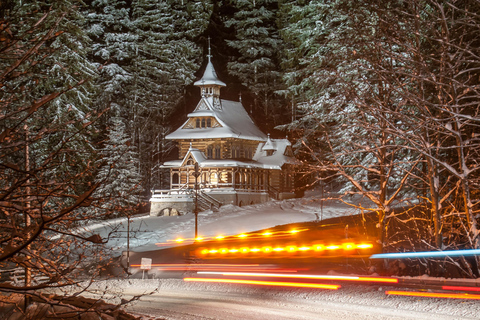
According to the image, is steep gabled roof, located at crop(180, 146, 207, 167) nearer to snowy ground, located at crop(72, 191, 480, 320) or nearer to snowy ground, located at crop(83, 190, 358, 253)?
snowy ground, located at crop(83, 190, 358, 253)

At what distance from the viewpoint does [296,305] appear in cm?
1555

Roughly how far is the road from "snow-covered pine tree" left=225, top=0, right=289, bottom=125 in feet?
163

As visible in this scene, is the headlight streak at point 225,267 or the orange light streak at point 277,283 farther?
the headlight streak at point 225,267

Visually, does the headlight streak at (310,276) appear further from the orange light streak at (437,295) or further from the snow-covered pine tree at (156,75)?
the snow-covered pine tree at (156,75)

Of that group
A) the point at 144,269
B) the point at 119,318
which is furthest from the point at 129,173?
the point at 119,318

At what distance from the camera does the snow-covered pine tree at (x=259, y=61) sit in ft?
222

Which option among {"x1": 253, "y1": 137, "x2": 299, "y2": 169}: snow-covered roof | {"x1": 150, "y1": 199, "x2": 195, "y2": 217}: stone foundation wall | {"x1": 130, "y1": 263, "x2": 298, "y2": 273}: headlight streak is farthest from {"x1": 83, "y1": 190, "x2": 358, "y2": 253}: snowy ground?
{"x1": 130, "y1": 263, "x2": 298, "y2": 273}: headlight streak

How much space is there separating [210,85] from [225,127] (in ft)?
20.1

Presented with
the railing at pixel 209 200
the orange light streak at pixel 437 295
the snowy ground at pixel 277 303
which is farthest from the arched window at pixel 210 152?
the orange light streak at pixel 437 295

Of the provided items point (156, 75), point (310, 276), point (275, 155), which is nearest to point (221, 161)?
point (275, 155)

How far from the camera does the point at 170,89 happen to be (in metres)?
63.6

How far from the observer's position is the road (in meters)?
13.5

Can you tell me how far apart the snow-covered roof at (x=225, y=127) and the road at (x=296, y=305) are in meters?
35.1

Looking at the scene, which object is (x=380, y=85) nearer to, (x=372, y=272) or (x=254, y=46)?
(x=372, y=272)
